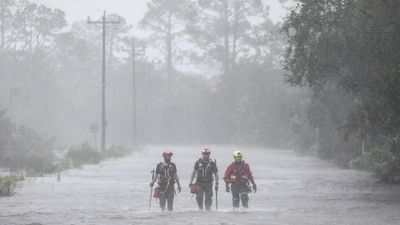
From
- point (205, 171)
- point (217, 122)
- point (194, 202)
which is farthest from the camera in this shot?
point (217, 122)

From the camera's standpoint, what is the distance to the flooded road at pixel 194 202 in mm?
22328

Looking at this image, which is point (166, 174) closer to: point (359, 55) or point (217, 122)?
point (359, 55)

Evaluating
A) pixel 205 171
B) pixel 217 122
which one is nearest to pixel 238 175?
pixel 205 171

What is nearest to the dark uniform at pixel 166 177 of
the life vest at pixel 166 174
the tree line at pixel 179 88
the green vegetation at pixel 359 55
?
the life vest at pixel 166 174

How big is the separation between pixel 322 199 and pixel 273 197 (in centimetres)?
175

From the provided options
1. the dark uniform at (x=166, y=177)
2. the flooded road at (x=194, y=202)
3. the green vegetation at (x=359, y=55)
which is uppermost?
the green vegetation at (x=359, y=55)

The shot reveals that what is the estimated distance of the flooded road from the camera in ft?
73.3

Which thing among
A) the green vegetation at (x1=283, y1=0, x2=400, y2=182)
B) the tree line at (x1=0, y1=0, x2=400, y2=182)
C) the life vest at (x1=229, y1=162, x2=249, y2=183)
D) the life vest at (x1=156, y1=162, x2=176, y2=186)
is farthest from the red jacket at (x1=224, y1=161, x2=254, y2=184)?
the tree line at (x1=0, y1=0, x2=400, y2=182)

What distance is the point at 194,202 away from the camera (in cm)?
2802

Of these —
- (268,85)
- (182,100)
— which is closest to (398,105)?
(268,85)

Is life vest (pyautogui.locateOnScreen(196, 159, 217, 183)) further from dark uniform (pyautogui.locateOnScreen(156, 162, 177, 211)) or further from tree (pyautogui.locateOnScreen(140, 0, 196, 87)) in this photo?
tree (pyautogui.locateOnScreen(140, 0, 196, 87))

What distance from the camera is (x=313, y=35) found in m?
31.8

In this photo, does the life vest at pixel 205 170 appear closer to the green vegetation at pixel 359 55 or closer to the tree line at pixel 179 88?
the green vegetation at pixel 359 55

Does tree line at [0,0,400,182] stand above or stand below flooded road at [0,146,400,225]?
above
